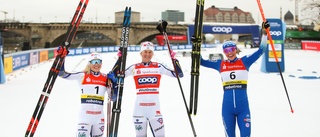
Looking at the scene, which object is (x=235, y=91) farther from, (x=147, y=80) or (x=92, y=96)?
(x=92, y=96)

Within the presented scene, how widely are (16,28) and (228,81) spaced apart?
3385 inches

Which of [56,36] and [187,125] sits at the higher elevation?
[56,36]

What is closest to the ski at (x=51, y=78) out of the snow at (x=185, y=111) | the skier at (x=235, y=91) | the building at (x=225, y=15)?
the skier at (x=235, y=91)

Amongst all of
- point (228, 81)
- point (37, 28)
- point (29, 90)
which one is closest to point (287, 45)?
point (29, 90)

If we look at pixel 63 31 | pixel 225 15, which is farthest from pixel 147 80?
pixel 225 15

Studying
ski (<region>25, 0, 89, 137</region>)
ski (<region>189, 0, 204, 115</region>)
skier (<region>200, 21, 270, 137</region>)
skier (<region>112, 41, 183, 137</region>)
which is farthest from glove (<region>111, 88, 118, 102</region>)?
skier (<region>200, 21, 270, 137</region>)

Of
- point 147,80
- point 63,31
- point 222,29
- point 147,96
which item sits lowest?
point 147,96

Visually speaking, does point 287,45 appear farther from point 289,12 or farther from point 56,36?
point 289,12

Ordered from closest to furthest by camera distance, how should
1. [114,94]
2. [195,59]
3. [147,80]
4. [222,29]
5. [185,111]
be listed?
[195,59], [114,94], [147,80], [185,111], [222,29]

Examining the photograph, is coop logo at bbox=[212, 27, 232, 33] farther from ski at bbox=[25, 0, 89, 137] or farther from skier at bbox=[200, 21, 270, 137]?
ski at bbox=[25, 0, 89, 137]

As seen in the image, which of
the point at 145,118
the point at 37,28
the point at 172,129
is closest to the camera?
the point at 145,118

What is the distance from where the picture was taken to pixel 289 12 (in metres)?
139

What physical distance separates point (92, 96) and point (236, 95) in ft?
7.11

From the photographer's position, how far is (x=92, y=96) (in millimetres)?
5023
